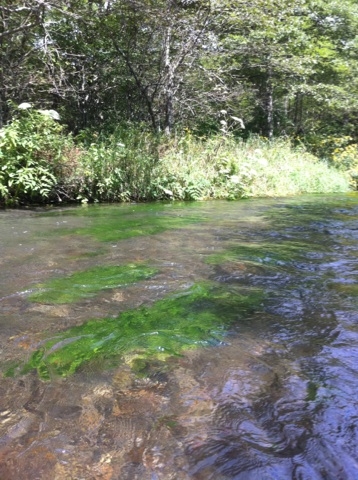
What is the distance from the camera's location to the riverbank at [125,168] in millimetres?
7973

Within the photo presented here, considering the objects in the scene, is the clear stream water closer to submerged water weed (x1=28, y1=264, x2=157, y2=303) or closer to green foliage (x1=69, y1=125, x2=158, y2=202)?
submerged water weed (x1=28, y1=264, x2=157, y2=303)

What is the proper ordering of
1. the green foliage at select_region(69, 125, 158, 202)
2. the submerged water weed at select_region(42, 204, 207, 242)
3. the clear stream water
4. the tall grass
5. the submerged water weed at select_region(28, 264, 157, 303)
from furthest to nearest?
the tall grass → the green foliage at select_region(69, 125, 158, 202) → the submerged water weed at select_region(42, 204, 207, 242) → the submerged water weed at select_region(28, 264, 157, 303) → the clear stream water

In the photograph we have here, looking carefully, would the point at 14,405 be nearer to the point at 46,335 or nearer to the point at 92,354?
the point at 92,354

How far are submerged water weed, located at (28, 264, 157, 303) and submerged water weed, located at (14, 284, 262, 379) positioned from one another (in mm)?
472

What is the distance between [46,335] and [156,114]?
12.6 meters

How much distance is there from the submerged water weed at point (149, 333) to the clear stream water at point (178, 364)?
10 mm

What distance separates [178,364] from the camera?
2.00 m

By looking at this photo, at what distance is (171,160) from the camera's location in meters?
9.42

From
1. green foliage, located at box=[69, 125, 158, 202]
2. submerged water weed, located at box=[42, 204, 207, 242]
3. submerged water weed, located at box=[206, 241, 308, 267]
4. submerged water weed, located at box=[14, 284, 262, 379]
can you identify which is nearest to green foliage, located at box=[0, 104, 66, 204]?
green foliage, located at box=[69, 125, 158, 202]

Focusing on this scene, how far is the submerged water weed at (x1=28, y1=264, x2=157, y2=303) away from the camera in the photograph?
2.84 metres

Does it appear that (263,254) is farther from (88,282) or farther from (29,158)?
(29,158)

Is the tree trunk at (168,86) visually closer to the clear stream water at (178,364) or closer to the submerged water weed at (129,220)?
the submerged water weed at (129,220)

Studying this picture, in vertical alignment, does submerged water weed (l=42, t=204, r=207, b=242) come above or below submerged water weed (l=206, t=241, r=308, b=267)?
above

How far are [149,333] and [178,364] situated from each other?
1.21 feet
